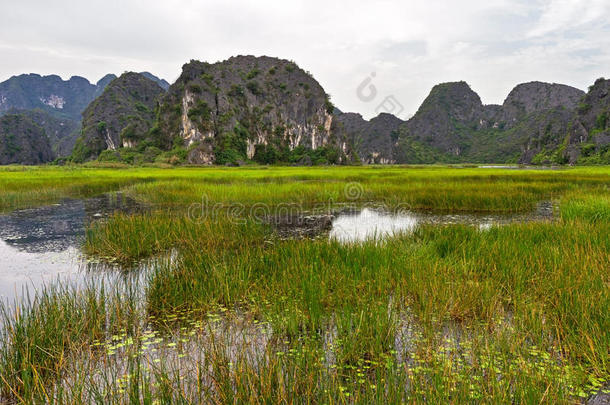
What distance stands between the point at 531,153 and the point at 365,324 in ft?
487

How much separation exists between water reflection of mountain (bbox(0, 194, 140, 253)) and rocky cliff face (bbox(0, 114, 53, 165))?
133673 millimetres

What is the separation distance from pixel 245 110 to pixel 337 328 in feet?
327

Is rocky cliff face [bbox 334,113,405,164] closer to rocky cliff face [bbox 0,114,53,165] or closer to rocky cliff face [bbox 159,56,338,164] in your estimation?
rocky cliff face [bbox 159,56,338,164]

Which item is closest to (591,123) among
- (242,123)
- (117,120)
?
(242,123)

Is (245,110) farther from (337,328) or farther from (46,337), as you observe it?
(337,328)

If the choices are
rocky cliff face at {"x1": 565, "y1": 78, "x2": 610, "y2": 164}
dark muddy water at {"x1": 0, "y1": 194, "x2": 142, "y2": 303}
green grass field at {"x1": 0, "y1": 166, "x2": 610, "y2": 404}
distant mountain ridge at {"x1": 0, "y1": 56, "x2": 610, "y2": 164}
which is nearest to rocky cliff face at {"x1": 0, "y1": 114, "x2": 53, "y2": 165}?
distant mountain ridge at {"x1": 0, "y1": 56, "x2": 610, "y2": 164}

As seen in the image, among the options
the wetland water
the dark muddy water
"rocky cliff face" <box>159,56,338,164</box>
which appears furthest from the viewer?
"rocky cliff face" <box>159,56,338,164</box>

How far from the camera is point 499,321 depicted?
3.82 m

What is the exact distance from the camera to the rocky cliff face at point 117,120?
314 ft

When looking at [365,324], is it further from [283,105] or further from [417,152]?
[417,152]

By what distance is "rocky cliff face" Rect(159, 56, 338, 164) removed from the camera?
272ft

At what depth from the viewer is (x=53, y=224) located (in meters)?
10.8

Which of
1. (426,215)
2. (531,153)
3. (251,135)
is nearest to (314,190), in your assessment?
(426,215)

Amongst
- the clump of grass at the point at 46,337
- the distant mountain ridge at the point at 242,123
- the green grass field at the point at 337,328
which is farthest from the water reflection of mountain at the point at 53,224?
the distant mountain ridge at the point at 242,123
